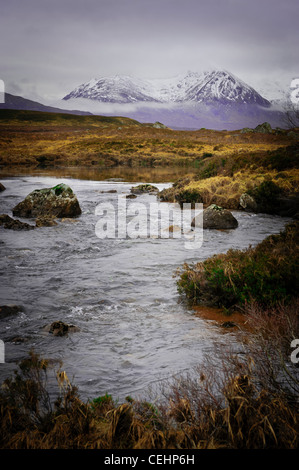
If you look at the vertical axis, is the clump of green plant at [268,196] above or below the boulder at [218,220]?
above

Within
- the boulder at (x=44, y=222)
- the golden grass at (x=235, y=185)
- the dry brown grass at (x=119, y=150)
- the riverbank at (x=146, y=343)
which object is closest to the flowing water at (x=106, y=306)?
the riverbank at (x=146, y=343)

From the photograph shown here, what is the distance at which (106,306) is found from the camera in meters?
6.00

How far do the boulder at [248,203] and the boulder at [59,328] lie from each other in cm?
1205

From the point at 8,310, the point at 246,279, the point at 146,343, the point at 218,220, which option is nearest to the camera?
the point at 146,343

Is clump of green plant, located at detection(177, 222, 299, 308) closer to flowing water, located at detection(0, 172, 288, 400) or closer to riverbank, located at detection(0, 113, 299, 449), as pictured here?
riverbank, located at detection(0, 113, 299, 449)

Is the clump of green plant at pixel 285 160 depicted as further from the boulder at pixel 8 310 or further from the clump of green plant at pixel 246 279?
the boulder at pixel 8 310

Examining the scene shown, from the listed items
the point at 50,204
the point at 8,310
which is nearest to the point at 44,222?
the point at 50,204

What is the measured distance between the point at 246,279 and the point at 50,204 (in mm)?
10122

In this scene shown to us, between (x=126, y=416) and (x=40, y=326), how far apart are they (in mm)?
2851

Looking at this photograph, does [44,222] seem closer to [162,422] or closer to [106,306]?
[106,306]

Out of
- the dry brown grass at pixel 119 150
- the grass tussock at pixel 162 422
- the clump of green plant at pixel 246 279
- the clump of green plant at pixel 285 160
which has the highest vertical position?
the dry brown grass at pixel 119 150

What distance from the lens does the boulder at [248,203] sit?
15.4 metres

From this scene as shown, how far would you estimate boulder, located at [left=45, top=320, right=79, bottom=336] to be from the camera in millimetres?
4891

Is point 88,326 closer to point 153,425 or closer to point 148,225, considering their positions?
point 153,425
